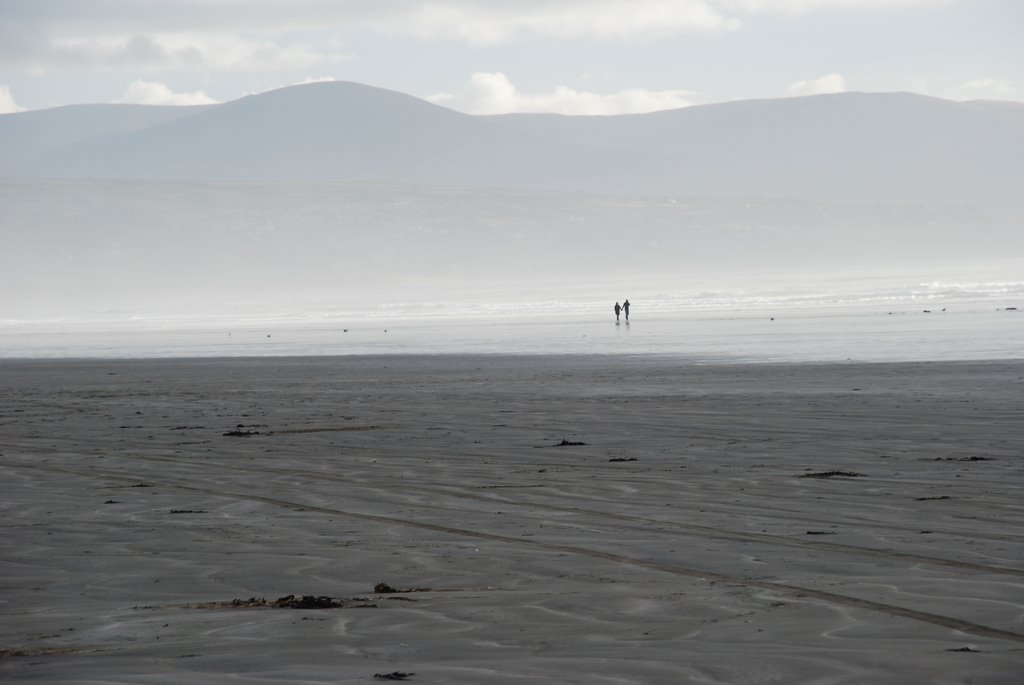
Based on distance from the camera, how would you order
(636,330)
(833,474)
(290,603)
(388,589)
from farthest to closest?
1. (636,330)
2. (833,474)
3. (388,589)
4. (290,603)

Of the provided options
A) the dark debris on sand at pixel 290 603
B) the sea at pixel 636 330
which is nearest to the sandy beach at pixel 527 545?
the dark debris on sand at pixel 290 603

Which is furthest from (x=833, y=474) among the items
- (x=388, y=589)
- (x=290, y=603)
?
(x=290, y=603)

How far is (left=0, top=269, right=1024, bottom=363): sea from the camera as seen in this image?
3158 centimetres

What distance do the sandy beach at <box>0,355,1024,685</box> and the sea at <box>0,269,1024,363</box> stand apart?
13490mm

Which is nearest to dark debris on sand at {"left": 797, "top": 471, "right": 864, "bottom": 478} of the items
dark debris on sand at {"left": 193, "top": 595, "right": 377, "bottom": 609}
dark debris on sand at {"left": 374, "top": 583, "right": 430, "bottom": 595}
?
dark debris on sand at {"left": 374, "top": 583, "right": 430, "bottom": 595}

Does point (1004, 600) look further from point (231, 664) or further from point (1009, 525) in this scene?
point (231, 664)

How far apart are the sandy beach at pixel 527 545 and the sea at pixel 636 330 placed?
44.3 feet

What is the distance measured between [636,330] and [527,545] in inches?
1465

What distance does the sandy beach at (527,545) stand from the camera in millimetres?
4902

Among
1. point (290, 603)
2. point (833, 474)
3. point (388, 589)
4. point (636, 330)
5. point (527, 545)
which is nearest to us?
point (290, 603)

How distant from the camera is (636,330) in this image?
44500 mm

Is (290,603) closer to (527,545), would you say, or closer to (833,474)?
(527,545)

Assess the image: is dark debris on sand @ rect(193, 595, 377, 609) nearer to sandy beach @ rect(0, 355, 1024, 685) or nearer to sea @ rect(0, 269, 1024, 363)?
sandy beach @ rect(0, 355, 1024, 685)

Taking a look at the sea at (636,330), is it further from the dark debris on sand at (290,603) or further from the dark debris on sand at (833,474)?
the dark debris on sand at (290,603)
